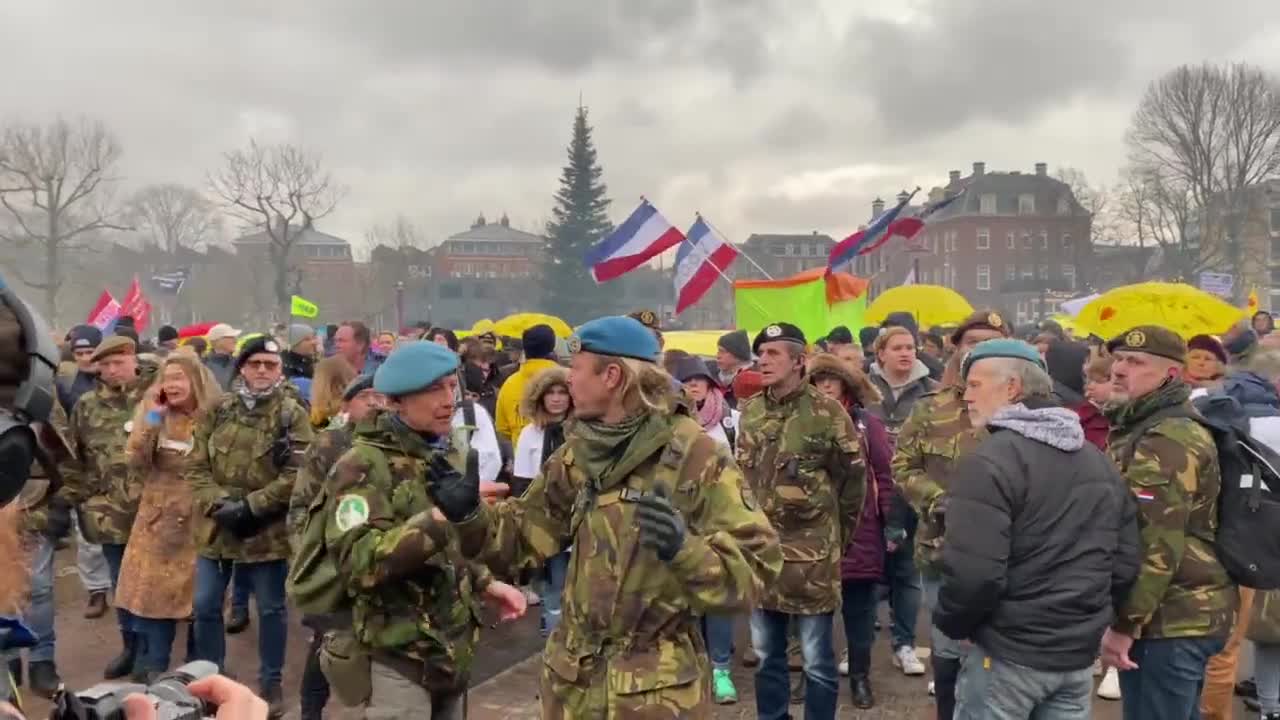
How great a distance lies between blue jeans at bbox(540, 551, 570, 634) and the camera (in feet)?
21.4

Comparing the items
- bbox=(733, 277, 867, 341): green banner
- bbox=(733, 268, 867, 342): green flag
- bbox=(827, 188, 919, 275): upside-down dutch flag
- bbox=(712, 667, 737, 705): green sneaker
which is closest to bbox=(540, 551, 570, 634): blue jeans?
bbox=(712, 667, 737, 705): green sneaker

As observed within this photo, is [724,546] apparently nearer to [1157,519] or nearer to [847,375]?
[1157,519]

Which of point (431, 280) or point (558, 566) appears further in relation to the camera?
point (431, 280)

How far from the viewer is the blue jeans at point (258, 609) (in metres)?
5.30

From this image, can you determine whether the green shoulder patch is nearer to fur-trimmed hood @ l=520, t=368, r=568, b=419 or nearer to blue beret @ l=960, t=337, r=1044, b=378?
fur-trimmed hood @ l=520, t=368, r=568, b=419

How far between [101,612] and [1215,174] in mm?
46960

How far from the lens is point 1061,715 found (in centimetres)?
329

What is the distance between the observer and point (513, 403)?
23.9 ft

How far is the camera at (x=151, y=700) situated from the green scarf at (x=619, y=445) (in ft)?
4.71

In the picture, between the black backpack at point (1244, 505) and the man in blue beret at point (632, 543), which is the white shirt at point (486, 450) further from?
the black backpack at point (1244, 505)

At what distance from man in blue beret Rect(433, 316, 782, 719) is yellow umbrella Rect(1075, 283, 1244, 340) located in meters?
5.28

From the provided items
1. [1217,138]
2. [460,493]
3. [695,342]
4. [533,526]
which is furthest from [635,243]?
[1217,138]

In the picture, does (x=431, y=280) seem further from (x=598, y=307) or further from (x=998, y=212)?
(x=998, y=212)

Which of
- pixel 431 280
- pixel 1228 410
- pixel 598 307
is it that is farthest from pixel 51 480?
pixel 431 280
